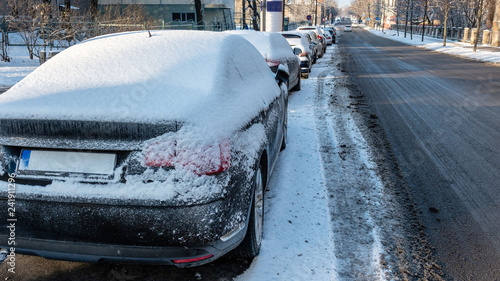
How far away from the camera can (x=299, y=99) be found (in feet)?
35.2

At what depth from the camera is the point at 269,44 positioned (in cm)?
993

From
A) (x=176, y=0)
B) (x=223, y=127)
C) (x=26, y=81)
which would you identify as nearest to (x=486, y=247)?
(x=223, y=127)

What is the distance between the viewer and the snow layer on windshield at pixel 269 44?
9719mm

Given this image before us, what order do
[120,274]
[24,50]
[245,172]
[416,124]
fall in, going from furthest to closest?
[24,50]
[416,124]
[120,274]
[245,172]

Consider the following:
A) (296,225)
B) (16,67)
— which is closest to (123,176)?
(296,225)

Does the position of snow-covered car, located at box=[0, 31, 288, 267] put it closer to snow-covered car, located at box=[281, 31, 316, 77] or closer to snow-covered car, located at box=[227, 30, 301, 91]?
snow-covered car, located at box=[227, 30, 301, 91]

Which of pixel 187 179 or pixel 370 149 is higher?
pixel 187 179

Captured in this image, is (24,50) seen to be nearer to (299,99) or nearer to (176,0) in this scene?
(299,99)

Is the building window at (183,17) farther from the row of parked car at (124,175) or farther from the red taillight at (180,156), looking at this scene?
the red taillight at (180,156)

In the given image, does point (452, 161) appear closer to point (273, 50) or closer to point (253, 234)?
point (253, 234)

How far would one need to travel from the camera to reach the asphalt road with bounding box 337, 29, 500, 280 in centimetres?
353

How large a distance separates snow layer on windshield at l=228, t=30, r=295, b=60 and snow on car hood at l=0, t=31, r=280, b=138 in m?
5.78

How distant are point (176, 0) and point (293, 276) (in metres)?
45.3

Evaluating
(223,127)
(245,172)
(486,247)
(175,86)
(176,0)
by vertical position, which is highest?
(176,0)
